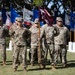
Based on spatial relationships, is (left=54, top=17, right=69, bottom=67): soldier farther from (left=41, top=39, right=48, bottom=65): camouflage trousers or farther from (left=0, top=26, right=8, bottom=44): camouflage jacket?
(left=0, top=26, right=8, bottom=44): camouflage jacket

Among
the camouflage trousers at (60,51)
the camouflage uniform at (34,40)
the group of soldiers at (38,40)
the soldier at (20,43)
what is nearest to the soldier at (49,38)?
the group of soldiers at (38,40)

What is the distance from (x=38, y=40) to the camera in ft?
45.5

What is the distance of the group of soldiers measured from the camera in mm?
12773

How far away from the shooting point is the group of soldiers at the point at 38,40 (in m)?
12.8

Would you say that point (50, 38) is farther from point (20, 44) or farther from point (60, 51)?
point (20, 44)

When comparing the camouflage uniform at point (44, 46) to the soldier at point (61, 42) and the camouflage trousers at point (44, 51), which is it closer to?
the camouflage trousers at point (44, 51)

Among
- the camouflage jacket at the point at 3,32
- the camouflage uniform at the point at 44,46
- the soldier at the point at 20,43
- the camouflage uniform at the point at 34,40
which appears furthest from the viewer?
the camouflage jacket at the point at 3,32

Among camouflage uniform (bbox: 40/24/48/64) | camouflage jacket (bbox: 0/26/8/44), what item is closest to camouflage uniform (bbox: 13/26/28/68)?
camouflage uniform (bbox: 40/24/48/64)

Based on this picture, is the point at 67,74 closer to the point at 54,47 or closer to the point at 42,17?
the point at 54,47

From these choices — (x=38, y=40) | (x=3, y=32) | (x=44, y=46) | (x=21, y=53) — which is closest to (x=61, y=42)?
(x=44, y=46)

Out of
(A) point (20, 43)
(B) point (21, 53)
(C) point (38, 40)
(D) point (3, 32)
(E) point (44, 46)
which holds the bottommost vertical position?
(B) point (21, 53)

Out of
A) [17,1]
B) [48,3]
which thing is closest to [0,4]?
[17,1]

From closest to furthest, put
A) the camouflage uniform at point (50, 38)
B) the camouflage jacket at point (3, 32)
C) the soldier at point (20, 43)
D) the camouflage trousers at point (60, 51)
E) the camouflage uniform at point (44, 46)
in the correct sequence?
the soldier at point (20, 43) < the camouflage uniform at point (50, 38) < the camouflage uniform at point (44, 46) < the camouflage trousers at point (60, 51) < the camouflage jacket at point (3, 32)

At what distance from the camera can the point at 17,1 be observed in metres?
43.9
